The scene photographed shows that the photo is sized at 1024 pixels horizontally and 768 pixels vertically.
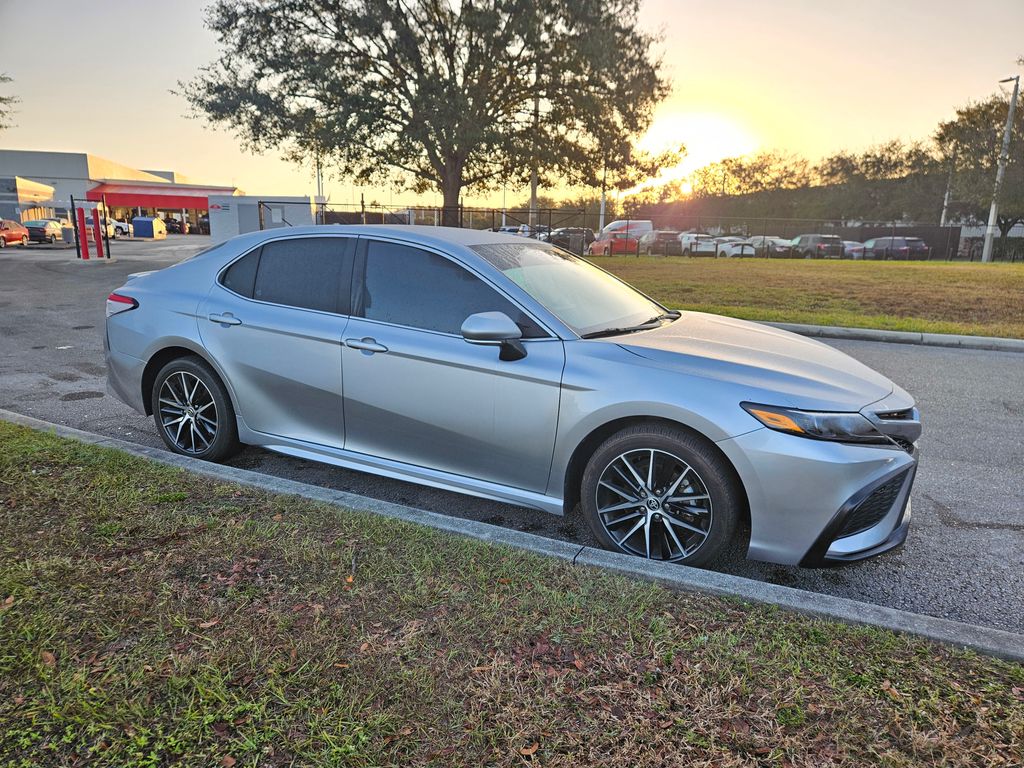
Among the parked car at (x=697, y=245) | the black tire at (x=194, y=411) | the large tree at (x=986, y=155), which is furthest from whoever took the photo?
the large tree at (x=986, y=155)

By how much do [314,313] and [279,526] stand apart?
1351mm

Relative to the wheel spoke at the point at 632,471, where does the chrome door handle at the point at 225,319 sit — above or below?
above

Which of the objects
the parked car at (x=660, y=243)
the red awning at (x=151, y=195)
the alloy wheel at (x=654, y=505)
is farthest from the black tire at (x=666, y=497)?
the red awning at (x=151, y=195)

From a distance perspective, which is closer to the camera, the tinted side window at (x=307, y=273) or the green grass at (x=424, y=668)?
the green grass at (x=424, y=668)

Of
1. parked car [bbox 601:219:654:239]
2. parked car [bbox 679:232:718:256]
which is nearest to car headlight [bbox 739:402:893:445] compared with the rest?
parked car [bbox 601:219:654:239]

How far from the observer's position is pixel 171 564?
2.98 metres

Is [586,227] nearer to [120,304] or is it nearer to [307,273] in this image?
[120,304]

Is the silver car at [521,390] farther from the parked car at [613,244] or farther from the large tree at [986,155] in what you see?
the large tree at [986,155]

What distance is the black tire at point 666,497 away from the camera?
3.07m

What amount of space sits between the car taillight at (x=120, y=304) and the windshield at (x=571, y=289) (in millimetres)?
2584

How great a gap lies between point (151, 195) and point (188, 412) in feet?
224

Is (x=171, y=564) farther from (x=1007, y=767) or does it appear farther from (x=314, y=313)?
(x=1007, y=767)

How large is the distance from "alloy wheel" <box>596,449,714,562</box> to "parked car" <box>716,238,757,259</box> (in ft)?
112

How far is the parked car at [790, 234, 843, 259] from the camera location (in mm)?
36375
